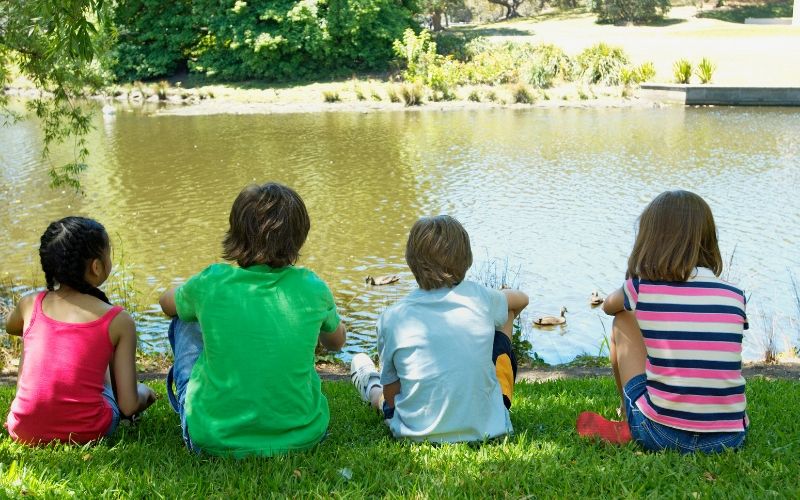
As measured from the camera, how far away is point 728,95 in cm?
2444

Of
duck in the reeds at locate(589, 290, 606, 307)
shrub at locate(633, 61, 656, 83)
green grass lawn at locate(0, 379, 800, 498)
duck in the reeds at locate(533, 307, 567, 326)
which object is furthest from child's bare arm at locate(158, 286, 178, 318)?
shrub at locate(633, 61, 656, 83)

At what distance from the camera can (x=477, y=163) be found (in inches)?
651

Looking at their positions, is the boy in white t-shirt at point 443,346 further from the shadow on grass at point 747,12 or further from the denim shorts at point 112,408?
the shadow on grass at point 747,12

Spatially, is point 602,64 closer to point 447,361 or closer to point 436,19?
point 436,19

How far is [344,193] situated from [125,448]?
10.9 meters

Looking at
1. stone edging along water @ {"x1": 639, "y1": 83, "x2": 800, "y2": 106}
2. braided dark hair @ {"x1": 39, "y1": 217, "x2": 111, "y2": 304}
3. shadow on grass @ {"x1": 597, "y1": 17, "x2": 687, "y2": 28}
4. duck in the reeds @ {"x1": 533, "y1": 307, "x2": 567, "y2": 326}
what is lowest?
stone edging along water @ {"x1": 639, "y1": 83, "x2": 800, "y2": 106}

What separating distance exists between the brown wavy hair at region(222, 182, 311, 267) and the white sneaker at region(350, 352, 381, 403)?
1.07m

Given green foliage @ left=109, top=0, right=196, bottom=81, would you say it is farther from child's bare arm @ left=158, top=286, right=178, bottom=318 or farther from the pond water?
child's bare arm @ left=158, top=286, right=178, bottom=318

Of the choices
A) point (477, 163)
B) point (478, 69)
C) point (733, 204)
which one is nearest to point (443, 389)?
point (733, 204)

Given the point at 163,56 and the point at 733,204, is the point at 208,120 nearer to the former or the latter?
the point at 163,56

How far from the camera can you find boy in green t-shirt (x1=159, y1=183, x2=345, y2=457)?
10.2ft

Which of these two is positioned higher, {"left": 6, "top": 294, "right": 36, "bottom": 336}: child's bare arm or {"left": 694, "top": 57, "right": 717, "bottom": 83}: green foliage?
{"left": 6, "top": 294, "right": 36, "bottom": 336}: child's bare arm

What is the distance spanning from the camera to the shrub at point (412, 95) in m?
27.4

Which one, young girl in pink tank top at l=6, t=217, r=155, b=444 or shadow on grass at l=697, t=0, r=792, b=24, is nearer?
young girl in pink tank top at l=6, t=217, r=155, b=444
